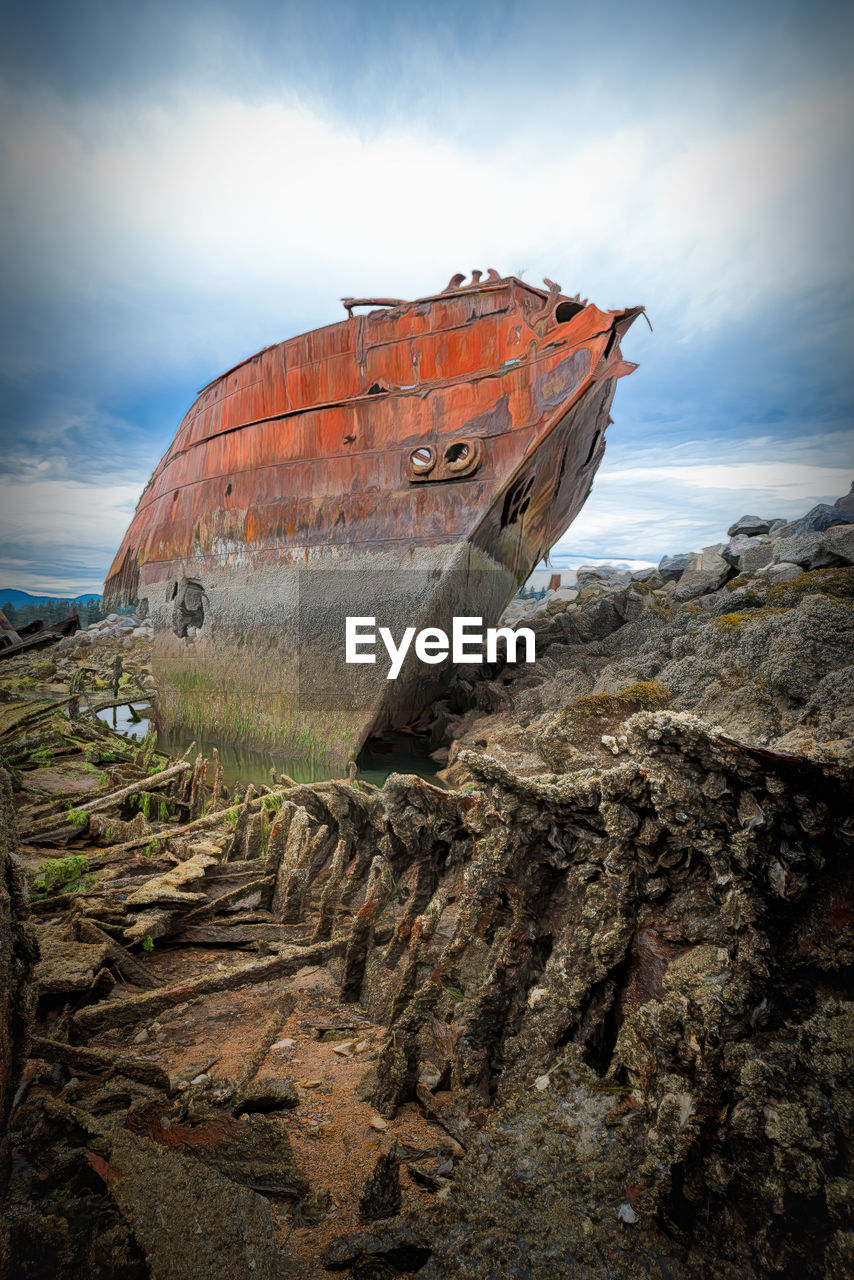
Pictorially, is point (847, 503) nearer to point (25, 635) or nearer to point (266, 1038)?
point (266, 1038)

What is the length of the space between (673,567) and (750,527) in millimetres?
2515

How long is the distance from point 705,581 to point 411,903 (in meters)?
11.4

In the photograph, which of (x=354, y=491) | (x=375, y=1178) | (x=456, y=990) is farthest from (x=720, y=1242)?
(x=354, y=491)

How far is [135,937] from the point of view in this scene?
3.39m

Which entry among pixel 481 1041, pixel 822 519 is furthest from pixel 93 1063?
pixel 822 519

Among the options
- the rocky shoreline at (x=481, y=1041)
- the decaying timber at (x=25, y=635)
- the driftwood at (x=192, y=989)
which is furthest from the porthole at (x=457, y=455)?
the decaying timber at (x=25, y=635)

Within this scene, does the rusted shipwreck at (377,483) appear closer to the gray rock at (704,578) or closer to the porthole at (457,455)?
the porthole at (457,455)

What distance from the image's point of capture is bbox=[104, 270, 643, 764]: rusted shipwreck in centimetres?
729

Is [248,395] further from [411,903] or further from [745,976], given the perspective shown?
[745,976]

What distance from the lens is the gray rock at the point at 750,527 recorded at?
722 inches

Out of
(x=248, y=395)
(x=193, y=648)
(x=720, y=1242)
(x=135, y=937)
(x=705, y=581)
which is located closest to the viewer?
(x=720, y=1242)

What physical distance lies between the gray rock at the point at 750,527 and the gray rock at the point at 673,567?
1512 mm

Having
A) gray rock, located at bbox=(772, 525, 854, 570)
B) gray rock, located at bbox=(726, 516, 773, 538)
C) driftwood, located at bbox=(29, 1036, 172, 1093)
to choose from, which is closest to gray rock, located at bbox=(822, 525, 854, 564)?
gray rock, located at bbox=(772, 525, 854, 570)

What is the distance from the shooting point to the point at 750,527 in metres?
18.5
